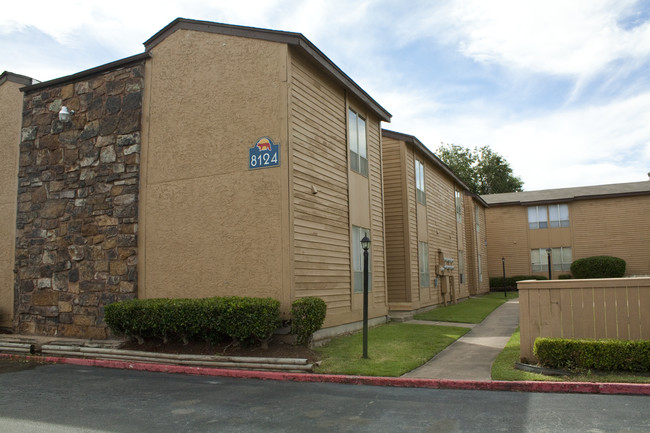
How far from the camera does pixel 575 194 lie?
37125 mm

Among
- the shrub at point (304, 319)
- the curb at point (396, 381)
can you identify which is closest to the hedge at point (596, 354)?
the curb at point (396, 381)

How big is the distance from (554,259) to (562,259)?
53cm

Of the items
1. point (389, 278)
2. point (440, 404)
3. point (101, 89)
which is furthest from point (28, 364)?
point (389, 278)

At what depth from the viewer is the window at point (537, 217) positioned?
124 feet

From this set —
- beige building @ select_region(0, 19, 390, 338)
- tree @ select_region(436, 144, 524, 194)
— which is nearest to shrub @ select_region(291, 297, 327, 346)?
beige building @ select_region(0, 19, 390, 338)

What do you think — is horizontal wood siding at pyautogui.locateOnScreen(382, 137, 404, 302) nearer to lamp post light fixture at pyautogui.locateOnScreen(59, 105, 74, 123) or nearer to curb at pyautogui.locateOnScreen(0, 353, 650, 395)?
curb at pyautogui.locateOnScreen(0, 353, 650, 395)

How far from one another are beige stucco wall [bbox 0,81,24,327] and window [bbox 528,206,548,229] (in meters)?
34.0

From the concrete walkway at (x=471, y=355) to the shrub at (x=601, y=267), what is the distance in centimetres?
1955

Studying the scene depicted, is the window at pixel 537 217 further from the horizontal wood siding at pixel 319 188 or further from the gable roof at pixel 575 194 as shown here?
the horizontal wood siding at pixel 319 188

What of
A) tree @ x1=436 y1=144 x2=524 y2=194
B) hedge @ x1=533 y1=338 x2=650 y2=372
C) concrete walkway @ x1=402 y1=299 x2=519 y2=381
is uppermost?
tree @ x1=436 y1=144 x2=524 y2=194

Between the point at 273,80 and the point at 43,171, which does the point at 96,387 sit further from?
the point at 43,171

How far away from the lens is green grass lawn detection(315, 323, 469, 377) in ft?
30.1

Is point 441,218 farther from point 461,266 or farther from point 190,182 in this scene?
point 190,182

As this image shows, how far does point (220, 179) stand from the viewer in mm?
11953
